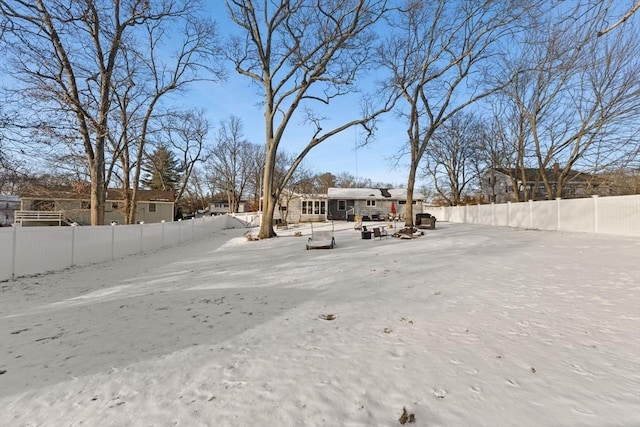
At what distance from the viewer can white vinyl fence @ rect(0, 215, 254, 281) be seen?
729cm

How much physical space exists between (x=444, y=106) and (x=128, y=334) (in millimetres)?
18711

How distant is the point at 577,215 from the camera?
14.1m

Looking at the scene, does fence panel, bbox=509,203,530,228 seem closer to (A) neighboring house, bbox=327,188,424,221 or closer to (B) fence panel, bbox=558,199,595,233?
(B) fence panel, bbox=558,199,595,233

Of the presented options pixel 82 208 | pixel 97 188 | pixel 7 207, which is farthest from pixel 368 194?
pixel 7 207

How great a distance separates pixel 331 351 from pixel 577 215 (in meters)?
16.1

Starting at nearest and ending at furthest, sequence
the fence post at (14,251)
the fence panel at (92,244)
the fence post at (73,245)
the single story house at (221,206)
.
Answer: the fence post at (14,251), the fence post at (73,245), the fence panel at (92,244), the single story house at (221,206)

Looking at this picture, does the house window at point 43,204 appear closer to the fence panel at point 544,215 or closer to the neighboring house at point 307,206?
the neighboring house at point 307,206

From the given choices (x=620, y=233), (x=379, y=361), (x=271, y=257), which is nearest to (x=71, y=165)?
(x=271, y=257)

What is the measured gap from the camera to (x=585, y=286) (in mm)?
5320

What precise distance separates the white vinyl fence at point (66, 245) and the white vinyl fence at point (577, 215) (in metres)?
18.8

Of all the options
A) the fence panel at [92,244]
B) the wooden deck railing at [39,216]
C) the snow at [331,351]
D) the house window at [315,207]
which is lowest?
the snow at [331,351]

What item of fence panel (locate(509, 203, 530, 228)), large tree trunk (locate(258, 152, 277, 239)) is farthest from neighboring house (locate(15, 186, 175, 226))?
fence panel (locate(509, 203, 530, 228))

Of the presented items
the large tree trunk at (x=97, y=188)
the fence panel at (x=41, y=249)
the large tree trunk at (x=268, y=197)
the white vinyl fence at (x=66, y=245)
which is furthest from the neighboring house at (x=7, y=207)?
the fence panel at (x=41, y=249)

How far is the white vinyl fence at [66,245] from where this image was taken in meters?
7.29
